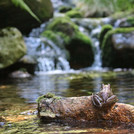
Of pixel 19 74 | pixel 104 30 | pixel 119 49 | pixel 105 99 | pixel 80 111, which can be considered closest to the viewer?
pixel 105 99

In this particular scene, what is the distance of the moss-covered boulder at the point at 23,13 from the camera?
998 centimetres

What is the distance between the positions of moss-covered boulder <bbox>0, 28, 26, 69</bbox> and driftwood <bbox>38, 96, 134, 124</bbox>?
726cm

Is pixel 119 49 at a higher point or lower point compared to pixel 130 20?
lower

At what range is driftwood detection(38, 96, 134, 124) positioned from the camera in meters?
2.85

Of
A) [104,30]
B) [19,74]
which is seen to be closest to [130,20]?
[104,30]

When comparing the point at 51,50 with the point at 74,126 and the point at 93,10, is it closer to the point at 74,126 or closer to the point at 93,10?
the point at 93,10

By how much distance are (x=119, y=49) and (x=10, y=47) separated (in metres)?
6.71

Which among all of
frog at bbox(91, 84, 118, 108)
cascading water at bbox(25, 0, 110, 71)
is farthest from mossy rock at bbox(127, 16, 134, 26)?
frog at bbox(91, 84, 118, 108)

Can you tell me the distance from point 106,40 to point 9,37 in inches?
278

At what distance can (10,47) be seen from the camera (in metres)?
10.5

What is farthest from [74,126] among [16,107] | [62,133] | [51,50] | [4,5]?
[51,50]

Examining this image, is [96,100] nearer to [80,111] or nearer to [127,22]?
[80,111]

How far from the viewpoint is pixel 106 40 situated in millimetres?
15562

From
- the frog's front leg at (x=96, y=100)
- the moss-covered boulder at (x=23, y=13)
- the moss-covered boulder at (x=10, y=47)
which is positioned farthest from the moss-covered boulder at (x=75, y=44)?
the frog's front leg at (x=96, y=100)
